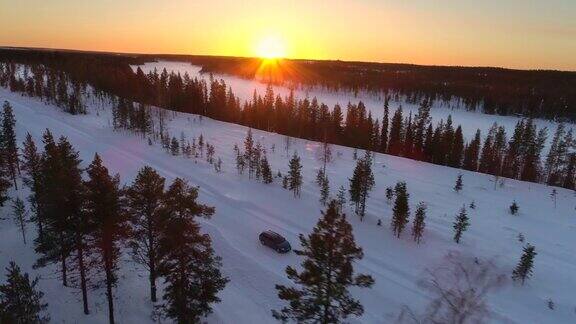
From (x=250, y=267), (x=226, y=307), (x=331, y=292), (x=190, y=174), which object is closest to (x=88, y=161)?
(x=190, y=174)

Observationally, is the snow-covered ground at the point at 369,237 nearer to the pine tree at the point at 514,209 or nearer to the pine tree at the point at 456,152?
the pine tree at the point at 514,209

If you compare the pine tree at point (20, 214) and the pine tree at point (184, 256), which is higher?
the pine tree at point (184, 256)


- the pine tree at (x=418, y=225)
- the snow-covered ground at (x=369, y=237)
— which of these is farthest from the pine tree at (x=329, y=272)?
the pine tree at (x=418, y=225)

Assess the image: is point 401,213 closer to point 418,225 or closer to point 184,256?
point 418,225

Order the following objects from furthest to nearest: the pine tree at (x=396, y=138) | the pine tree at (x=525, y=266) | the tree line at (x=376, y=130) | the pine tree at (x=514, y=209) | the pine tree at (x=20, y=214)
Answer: the pine tree at (x=396, y=138) < the tree line at (x=376, y=130) < the pine tree at (x=514, y=209) < the pine tree at (x=20, y=214) < the pine tree at (x=525, y=266)

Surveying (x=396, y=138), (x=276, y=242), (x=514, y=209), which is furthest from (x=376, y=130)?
(x=276, y=242)

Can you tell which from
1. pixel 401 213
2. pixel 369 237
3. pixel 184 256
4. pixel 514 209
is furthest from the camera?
pixel 514 209
